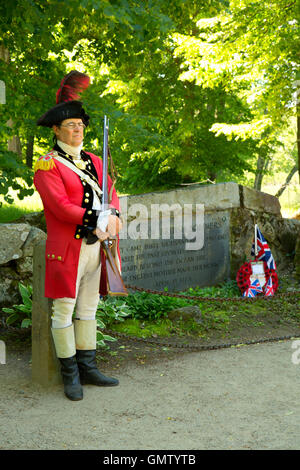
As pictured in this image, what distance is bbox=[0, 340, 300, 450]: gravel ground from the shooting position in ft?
10.5

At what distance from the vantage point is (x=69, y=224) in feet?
12.8

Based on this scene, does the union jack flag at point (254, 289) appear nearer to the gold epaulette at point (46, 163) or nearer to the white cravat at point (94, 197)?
the white cravat at point (94, 197)

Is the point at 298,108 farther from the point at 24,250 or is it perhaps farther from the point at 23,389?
the point at 23,389

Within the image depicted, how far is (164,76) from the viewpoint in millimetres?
13625

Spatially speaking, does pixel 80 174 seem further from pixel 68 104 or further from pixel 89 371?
pixel 89 371

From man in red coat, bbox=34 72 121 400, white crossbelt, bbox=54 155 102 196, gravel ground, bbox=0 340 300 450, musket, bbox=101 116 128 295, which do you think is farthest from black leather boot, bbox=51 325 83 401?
white crossbelt, bbox=54 155 102 196

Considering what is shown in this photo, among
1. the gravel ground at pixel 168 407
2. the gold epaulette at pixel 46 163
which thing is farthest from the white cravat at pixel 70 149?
the gravel ground at pixel 168 407

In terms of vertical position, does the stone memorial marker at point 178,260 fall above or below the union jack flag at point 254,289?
above

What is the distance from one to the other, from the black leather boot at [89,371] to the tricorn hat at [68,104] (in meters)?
1.73

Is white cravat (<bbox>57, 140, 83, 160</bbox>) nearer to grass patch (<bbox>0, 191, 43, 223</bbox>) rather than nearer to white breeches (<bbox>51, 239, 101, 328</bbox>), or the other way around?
white breeches (<bbox>51, 239, 101, 328</bbox>)

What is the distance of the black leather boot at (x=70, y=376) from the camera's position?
392 centimetres

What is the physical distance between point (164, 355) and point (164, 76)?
1000 cm

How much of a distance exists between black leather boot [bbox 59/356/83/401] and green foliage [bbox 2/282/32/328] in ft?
3.63

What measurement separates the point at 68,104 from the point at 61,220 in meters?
0.84
